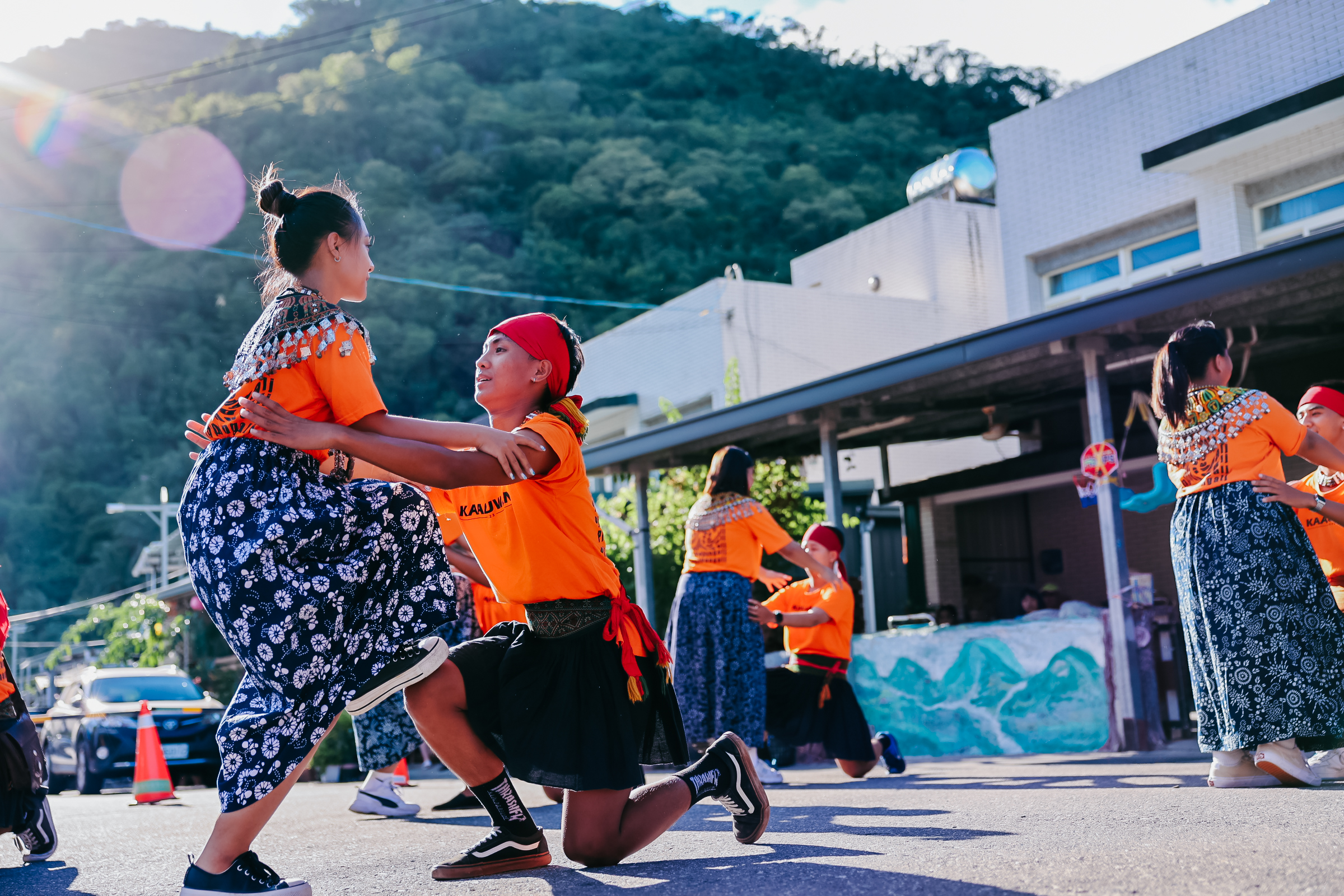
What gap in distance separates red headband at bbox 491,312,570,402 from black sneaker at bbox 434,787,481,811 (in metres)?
3.54

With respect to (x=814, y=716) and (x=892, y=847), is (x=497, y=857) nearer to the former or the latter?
(x=892, y=847)

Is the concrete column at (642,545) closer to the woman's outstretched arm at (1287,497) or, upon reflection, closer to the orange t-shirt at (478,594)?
the orange t-shirt at (478,594)

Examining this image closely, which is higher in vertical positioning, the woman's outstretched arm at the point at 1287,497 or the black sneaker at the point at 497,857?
the woman's outstretched arm at the point at 1287,497

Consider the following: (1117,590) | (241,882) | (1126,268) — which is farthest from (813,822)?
(1126,268)

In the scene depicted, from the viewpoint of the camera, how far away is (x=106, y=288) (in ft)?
135

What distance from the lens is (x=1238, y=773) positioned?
4.89m

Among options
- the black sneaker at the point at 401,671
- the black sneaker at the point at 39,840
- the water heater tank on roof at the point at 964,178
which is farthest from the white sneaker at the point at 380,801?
the water heater tank on roof at the point at 964,178

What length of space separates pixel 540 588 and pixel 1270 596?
3.15 meters

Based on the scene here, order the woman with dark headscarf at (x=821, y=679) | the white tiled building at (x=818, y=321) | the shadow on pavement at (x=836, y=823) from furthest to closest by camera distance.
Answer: the white tiled building at (x=818, y=321) → the woman with dark headscarf at (x=821, y=679) → the shadow on pavement at (x=836, y=823)

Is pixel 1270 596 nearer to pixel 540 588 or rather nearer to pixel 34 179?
pixel 540 588

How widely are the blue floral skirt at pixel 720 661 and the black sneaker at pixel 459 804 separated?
1358 millimetres

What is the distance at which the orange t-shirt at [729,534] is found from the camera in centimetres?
702

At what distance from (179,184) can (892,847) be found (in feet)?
147

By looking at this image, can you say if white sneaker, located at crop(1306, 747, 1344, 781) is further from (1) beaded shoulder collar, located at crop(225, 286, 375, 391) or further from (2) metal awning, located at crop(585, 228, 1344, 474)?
(1) beaded shoulder collar, located at crop(225, 286, 375, 391)
